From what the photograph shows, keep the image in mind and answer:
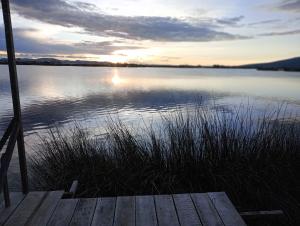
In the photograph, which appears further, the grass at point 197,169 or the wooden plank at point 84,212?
the grass at point 197,169

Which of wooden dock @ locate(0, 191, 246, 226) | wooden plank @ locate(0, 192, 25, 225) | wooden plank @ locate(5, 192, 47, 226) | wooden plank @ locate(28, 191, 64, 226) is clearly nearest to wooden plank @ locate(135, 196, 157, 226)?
wooden dock @ locate(0, 191, 246, 226)

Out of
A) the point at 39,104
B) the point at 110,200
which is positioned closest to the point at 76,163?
the point at 110,200

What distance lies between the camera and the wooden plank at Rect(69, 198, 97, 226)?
2.35 metres

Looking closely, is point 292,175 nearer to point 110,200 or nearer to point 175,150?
point 175,150

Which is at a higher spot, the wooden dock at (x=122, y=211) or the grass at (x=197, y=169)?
the wooden dock at (x=122, y=211)

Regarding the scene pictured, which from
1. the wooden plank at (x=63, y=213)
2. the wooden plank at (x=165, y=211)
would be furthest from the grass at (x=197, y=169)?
Result: the wooden plank at (x=63, y=213)

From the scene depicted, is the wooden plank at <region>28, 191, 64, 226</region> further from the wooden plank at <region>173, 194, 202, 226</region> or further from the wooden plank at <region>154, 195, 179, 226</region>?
the wooden plank at <region>173, 194, 202, 226</region>

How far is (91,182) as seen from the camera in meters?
3.73

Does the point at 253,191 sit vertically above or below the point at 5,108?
above

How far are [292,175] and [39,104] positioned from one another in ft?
41.4

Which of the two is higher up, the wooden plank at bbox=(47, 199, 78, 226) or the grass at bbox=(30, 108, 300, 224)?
the wooden plank at bbox=(47, 199, 78, 226)

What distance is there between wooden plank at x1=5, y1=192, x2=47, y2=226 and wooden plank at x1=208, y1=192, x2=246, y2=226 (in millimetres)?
1561

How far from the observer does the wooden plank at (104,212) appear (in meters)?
2.35

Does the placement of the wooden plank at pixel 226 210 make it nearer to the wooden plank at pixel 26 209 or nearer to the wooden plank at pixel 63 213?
the wooden plank at pixel 63 213
